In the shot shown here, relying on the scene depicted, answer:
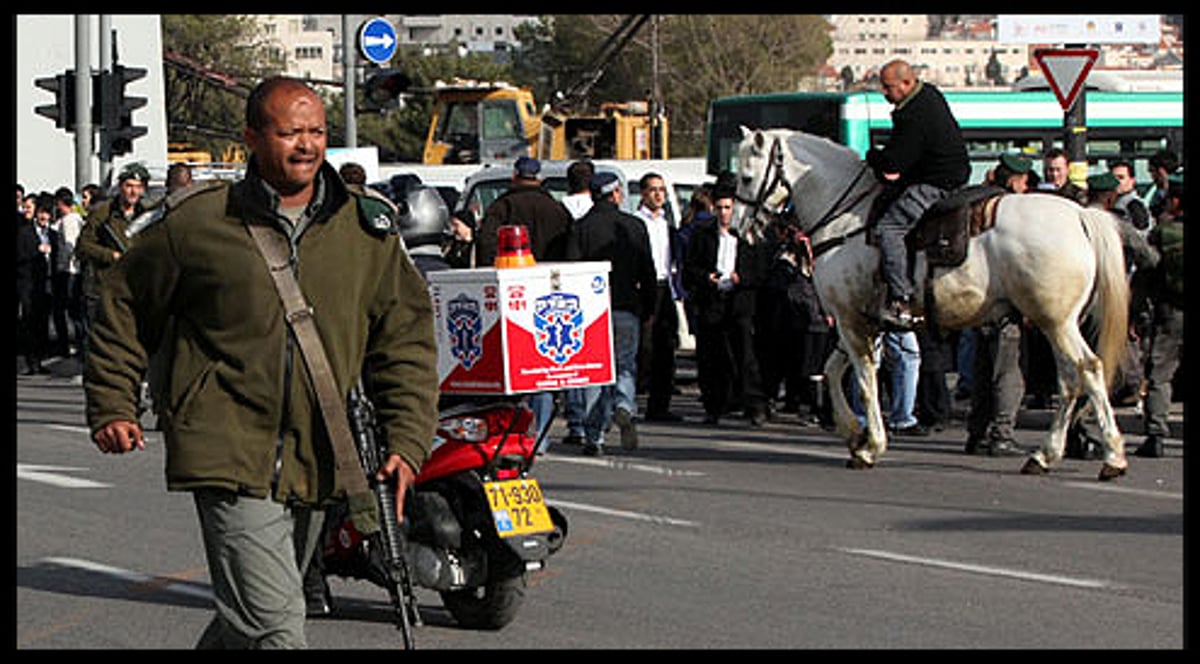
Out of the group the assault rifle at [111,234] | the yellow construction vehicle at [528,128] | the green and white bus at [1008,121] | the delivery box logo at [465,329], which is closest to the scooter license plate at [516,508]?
the delivery box logo at [465,329]

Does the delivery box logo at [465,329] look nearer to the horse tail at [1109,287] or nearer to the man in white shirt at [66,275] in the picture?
the horse tail at [1109,287]

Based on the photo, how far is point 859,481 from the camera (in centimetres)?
1398

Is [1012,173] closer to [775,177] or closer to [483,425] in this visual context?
[775,177]

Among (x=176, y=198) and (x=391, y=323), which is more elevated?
(x=176, y=198)

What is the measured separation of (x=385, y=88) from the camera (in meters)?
28.3

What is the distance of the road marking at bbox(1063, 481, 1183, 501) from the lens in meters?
13.0

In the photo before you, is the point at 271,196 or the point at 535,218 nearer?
the point at 271,196

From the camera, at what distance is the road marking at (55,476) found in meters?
14.0

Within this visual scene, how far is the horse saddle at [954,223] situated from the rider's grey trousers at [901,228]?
0.07m

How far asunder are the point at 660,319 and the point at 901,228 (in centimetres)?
433

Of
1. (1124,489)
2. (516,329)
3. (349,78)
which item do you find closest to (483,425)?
(516,329)

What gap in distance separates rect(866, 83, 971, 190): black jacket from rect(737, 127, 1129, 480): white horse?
0.38 m
